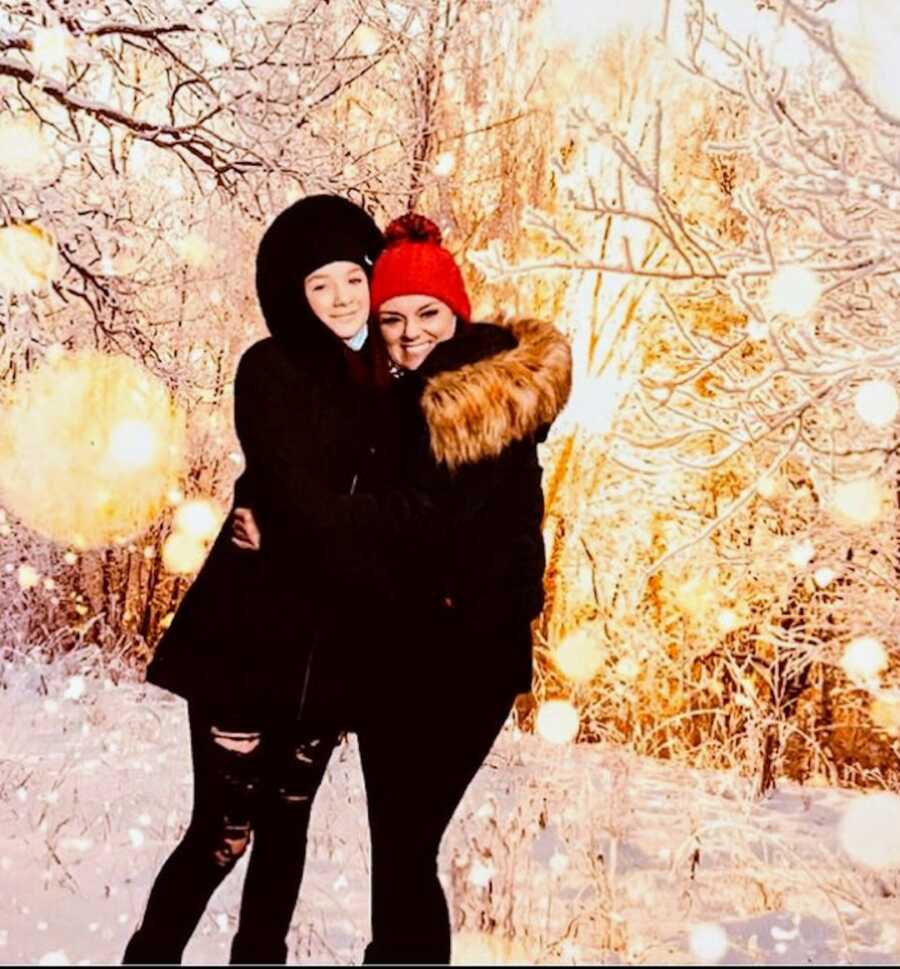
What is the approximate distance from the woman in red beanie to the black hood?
34cm

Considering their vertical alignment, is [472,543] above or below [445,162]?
below

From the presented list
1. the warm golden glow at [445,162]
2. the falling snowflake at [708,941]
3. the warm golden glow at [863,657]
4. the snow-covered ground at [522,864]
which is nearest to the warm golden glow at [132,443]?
the snow-covered ground at [522,864]

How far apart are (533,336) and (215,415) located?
775 centimetres

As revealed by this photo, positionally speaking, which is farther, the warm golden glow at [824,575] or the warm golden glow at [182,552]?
the warm golden glow at [182,552]

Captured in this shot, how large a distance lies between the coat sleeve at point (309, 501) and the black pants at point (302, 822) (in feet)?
1.26

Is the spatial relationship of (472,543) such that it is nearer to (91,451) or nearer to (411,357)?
(411,357)

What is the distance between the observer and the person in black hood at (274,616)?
2.68 m

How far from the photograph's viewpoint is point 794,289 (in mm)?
3164

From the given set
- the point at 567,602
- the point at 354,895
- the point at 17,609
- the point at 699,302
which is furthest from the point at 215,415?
the point at 354,895

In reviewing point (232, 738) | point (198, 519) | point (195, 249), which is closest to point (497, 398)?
point (232, 738)

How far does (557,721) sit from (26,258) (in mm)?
4714

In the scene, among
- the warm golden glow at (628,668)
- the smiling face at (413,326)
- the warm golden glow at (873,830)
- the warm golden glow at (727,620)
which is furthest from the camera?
the warm golden glow at (628,668)

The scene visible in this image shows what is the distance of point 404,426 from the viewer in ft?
8.96

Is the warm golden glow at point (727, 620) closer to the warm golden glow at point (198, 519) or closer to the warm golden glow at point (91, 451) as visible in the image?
the warm golden glow at point (198, 519)
